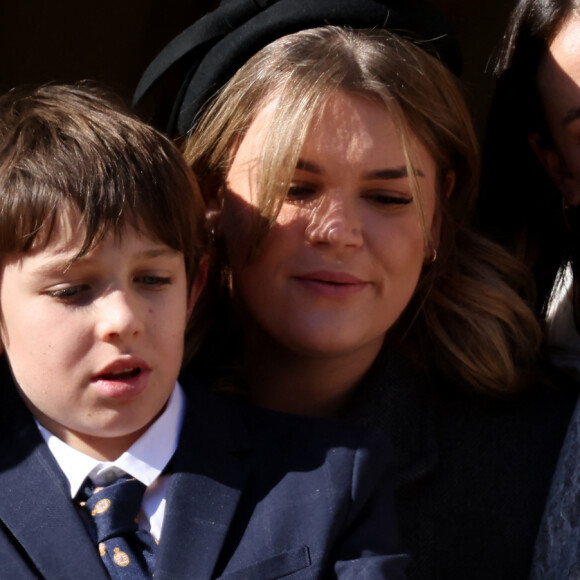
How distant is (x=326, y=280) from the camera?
6.66ft

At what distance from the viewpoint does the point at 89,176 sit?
1668 mm

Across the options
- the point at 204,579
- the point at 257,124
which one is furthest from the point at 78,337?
the point at 257,124

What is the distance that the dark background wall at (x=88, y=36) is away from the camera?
10.7 feet

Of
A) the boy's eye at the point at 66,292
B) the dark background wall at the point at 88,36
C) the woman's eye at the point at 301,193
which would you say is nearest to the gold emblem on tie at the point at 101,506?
the boy's eye at the point at 66,292

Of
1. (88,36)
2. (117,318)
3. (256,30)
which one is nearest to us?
(117,318)

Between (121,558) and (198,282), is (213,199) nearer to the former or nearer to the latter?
(198,282)

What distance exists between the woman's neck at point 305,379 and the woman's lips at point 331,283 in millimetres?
174

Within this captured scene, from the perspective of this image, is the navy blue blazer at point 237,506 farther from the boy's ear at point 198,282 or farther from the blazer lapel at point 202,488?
the boy's ear at point 198,282

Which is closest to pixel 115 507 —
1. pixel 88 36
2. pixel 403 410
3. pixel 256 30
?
pixel 403 410

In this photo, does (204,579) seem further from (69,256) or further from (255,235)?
(255,235)

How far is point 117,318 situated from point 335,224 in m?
0.52

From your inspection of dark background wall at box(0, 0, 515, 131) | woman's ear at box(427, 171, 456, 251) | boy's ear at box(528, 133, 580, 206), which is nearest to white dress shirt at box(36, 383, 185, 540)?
woman's ear at box(427, 171, 456, 251)

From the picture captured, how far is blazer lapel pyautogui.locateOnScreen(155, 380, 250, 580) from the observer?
1.63 meters

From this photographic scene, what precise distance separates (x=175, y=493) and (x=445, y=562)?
0.63 meters
